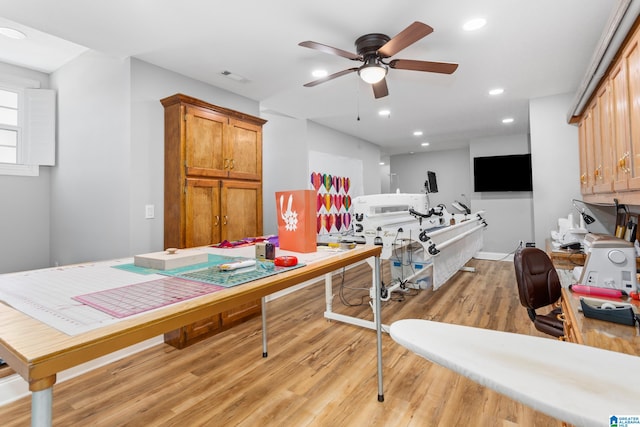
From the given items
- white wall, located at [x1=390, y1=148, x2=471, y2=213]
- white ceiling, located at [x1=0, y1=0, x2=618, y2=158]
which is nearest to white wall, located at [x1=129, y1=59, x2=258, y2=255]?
white ceiling, located at [x1=0, y1=0, x2=618, y2=158]

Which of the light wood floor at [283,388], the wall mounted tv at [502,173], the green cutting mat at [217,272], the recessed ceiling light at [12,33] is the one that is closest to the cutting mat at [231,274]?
the green cutting mat at [217,272]

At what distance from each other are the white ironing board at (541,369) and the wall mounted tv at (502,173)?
5838 mm

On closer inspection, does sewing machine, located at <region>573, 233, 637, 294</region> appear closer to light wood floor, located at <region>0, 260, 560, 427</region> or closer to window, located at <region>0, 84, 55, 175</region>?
light wood floor, located at <region>0, 260, 560, 427</region>

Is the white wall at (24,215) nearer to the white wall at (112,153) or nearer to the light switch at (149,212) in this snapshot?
the white wall at (112,153)

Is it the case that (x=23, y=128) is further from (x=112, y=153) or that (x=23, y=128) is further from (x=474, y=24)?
(x=474, y=24)

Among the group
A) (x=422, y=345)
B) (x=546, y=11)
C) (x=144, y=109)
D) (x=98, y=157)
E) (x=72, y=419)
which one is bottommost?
(x=72, y=419)

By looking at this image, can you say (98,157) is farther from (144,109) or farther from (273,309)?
(273,309)

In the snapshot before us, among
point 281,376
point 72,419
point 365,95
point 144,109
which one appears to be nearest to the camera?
point 72,419

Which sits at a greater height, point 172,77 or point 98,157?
point 172,77

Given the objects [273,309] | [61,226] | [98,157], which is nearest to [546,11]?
[273,309]

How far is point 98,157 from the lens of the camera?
2.95 m

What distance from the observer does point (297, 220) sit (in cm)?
162

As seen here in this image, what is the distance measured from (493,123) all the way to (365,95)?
2608mm

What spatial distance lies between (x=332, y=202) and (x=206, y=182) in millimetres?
2775
